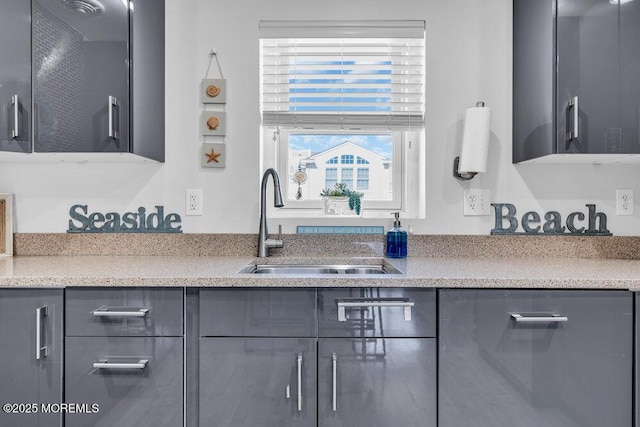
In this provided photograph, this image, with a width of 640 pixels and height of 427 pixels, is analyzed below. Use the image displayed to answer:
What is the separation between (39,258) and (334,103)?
1522mm

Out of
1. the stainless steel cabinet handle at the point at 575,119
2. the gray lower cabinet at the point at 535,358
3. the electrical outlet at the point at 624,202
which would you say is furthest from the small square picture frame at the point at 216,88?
the electrical outlet at the point at 624,202

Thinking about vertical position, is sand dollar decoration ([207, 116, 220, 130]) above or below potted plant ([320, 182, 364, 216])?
above

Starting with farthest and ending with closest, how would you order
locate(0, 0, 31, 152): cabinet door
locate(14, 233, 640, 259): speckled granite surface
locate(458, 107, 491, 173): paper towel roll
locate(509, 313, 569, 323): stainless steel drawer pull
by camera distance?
1. locate(14, 233, 640, 259): speckled granite surface
2. locate(458, 107, 491, 173): paper towel roll
3. locate(0, 0, 31, 152): cabinet door
4. locate(509, 313, 569, 323): stainless steel drawer pull

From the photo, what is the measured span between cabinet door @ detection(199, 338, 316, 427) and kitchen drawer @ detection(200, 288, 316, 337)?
29mm

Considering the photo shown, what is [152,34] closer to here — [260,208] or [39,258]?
[260,208]

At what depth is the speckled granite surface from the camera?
6.20ft

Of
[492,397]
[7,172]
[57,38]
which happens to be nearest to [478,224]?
[492,397]

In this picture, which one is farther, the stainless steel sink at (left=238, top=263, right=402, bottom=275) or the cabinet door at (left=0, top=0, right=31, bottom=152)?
the stainless steel sink at (left=238, top=263, right=402, bottom=275)

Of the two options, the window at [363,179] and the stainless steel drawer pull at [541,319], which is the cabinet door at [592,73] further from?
the window at [363,179]

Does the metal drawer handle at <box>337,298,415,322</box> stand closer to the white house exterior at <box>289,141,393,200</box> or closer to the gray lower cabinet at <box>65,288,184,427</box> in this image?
the gray lower cabinet at <box>65,288,184,427</box>

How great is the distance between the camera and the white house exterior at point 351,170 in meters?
2.08

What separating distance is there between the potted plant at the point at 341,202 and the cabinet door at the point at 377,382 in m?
0.77

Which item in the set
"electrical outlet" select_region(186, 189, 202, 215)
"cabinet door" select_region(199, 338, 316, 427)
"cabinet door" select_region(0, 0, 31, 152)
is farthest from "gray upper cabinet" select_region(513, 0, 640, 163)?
"cabinet door" select_region(0, 0, 31, 152)

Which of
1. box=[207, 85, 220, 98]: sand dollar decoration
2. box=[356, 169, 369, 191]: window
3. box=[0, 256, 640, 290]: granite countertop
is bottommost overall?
box=[0, 256, 640, 290]: granite countertop
